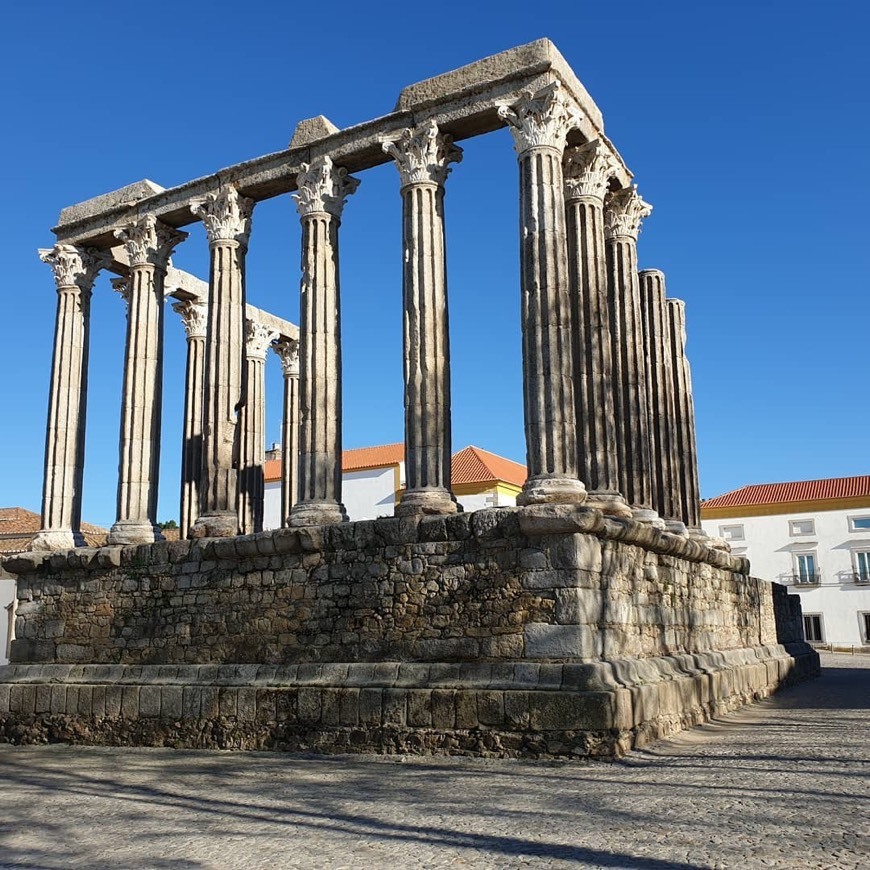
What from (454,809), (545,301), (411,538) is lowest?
(454,809)

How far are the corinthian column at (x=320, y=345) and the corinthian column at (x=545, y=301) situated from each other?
279 cm

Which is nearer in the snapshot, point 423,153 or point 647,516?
point 423,153

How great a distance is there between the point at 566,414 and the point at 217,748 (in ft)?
18.8

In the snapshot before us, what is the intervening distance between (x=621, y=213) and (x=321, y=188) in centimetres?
453

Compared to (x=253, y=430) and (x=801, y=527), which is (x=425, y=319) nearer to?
(x=253, y=430)

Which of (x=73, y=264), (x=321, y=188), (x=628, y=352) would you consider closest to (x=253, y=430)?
(x=73, y=264)

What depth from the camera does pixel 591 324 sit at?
12406 mm

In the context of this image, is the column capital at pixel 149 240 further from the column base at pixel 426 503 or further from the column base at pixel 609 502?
the column base at pixel 609 502

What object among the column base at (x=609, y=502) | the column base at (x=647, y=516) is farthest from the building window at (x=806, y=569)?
the column base at (x=609, y=502)

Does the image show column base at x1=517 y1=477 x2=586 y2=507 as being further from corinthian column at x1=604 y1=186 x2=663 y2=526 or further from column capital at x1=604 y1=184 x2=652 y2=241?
column capital at x1=604 y1=184 x2=652 y2=241

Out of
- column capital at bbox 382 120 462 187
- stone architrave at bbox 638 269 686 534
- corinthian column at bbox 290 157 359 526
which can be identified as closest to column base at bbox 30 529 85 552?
corinthian column at bbox 290 157 359 526

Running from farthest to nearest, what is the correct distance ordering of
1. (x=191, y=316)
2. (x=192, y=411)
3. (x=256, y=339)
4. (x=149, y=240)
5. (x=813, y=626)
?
(x=813, y=626), (x=256, y=339), (x=191, y=316), (x=192, y=411), (x=149, y=240)

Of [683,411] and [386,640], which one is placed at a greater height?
[683,411]

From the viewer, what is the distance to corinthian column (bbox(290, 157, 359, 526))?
12.5m
